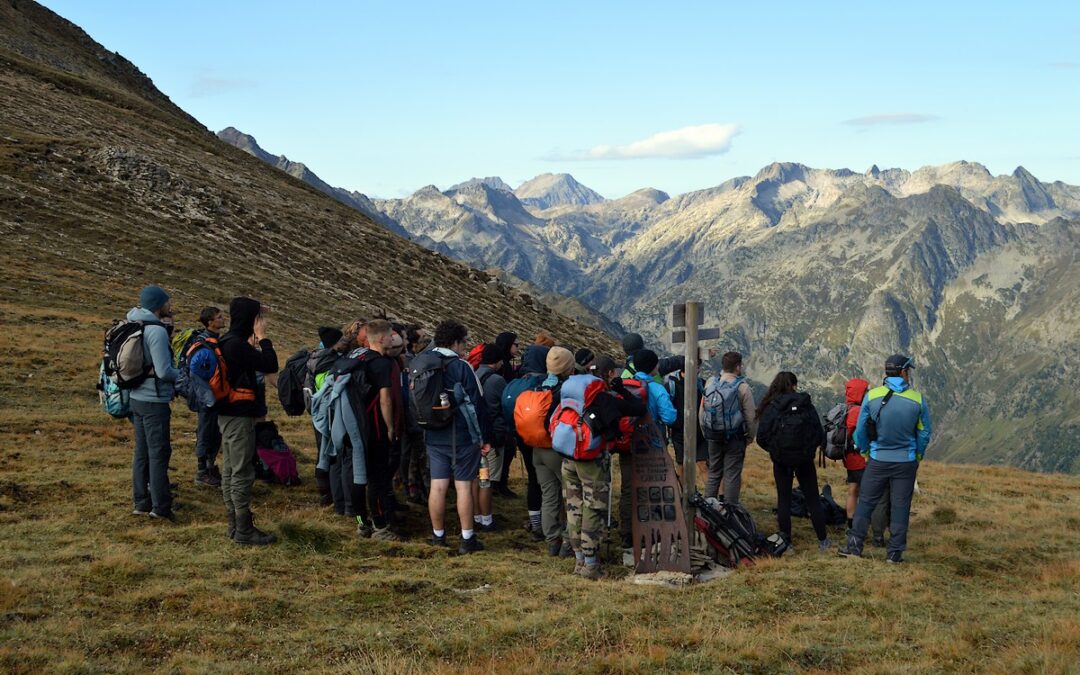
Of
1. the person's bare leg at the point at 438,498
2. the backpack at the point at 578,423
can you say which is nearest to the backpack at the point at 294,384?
the person's bare leg at the point at 438,498

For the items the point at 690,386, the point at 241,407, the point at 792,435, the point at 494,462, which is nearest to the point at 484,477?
the point at 494,462

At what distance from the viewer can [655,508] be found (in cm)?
1265

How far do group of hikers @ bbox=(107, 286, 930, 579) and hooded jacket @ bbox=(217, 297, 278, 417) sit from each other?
2cm

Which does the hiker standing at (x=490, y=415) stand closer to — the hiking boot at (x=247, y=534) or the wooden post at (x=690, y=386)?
the wooden post at (x=690, y=386)

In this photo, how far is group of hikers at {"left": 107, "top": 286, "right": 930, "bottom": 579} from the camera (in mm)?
11867

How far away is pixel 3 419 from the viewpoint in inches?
706

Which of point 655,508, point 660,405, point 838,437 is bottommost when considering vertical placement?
point 655,508

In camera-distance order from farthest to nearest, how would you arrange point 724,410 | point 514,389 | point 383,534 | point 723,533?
point 724,410 < point 514,389 < point 723,533 < point 383,534

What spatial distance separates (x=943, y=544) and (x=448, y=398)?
10.3 meters

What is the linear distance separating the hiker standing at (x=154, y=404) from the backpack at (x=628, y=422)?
6.78 metres

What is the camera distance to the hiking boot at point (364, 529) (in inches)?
511

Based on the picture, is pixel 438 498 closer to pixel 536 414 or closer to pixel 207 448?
pixel 536 414

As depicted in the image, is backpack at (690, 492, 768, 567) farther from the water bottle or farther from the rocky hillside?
the rocky hillside

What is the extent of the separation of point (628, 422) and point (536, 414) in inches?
61.2
